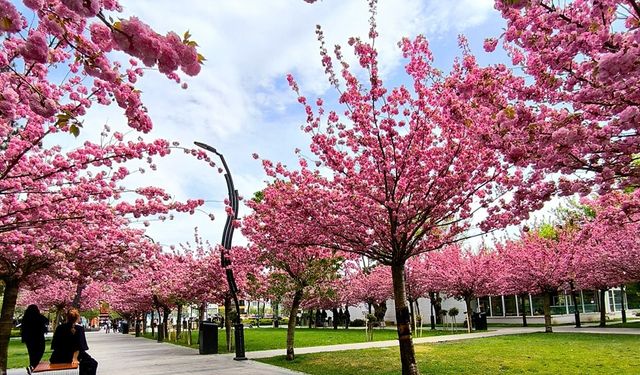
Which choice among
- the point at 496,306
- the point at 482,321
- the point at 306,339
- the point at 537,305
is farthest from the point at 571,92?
the point at 496,306

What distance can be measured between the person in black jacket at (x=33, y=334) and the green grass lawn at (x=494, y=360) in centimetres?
573

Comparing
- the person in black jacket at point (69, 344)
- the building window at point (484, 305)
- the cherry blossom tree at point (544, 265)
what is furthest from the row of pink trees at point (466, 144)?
the building window at point (484, 305)

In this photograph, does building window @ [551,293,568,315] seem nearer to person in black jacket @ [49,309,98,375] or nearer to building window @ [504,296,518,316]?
building window @ [504,296,518,316]

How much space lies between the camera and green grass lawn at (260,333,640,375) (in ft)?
33.3

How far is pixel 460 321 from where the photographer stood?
35688 millimetres

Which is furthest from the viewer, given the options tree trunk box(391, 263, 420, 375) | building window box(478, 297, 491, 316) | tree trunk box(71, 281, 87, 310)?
building window box(478, 297, 491, 316)

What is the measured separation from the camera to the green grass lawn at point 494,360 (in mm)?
10156

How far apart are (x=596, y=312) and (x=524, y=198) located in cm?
3094

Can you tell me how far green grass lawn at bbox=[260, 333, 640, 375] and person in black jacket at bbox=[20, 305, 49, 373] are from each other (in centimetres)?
573

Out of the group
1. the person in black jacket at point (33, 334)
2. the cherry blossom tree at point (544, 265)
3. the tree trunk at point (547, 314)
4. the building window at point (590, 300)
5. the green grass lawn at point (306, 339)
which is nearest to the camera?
the person in black jacket at point (33, 334)

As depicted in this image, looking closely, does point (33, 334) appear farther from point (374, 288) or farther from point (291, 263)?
point (374, 288)

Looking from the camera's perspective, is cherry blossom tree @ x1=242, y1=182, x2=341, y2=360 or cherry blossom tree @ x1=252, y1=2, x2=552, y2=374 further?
cherry blossom tree @ x1=242, y1=182, x2=341, y2=360

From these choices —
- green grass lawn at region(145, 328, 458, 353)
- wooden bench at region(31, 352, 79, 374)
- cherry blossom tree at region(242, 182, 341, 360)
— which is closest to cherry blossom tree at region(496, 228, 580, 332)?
green grass lawn at region(145, 328, 458, 353)

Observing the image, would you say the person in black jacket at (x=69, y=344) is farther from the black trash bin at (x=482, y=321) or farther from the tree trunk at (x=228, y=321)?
the black trash bin at (x=482, y=321)
